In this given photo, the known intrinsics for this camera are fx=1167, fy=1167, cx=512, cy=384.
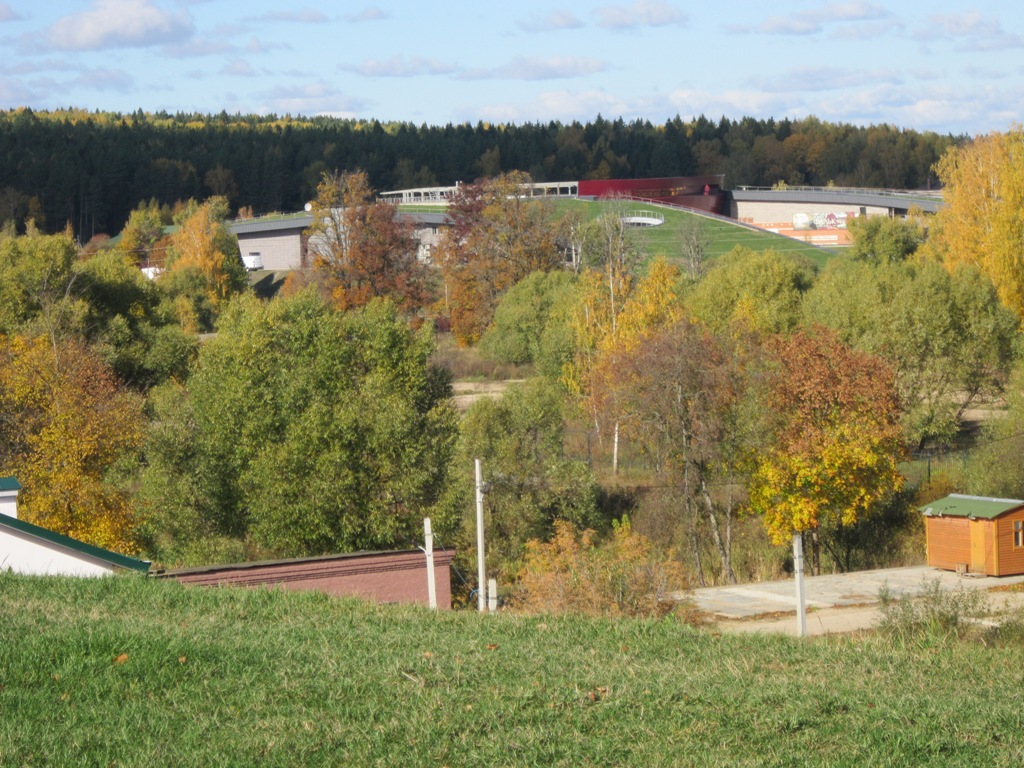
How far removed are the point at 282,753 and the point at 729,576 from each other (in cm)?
2324

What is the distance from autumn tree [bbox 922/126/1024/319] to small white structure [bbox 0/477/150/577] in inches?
1553

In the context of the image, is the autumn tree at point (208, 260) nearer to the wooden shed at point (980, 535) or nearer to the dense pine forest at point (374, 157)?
the dense pine forest at point (374, 157)

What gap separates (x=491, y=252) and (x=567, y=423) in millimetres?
26770

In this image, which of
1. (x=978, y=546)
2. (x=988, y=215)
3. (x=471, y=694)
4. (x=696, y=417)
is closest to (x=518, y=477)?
(x=696, y=417)

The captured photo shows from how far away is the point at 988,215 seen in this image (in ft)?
165

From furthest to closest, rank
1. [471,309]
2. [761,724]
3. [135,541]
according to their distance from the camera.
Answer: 1. [471,309]
2. [135,541]
3. [761,724]

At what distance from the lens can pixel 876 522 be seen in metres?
31.7

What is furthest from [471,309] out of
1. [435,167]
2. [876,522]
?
[435,167]

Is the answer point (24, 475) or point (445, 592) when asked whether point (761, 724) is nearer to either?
point (445, 592)

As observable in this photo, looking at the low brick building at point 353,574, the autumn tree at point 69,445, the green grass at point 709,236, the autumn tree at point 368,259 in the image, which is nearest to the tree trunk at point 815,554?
the low brick building at point 353,574

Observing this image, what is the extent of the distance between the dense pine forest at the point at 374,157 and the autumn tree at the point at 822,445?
98832mm

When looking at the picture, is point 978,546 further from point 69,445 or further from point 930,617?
point 69,445

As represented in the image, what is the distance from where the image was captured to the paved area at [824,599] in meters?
18.2

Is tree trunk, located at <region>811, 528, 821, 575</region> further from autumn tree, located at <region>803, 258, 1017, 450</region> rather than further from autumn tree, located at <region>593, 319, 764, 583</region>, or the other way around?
autumn tree, located at <region>803, 258, 1017, 450</region>
